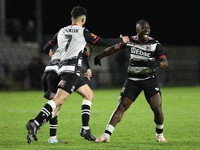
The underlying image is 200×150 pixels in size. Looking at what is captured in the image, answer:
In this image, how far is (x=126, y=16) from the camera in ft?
119

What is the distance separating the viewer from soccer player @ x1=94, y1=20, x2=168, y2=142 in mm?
7090

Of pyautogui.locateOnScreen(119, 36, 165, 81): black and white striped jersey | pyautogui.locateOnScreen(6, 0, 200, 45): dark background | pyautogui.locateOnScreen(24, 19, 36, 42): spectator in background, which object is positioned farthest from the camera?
pyautogui.locateOnScreen(6, 0, 200, 45): dark background

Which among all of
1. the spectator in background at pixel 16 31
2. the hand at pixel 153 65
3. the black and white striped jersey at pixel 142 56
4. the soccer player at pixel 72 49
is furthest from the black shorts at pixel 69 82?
the spectator in background at pixel 16 31

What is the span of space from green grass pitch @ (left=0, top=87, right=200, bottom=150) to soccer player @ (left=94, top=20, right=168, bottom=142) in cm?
47

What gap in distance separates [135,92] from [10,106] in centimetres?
792

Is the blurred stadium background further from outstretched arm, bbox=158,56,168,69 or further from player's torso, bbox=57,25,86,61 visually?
outstretched arm, bbox=158,56,168,69

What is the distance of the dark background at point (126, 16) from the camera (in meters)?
35.5

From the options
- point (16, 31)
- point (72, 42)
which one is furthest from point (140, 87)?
point (16, 31)

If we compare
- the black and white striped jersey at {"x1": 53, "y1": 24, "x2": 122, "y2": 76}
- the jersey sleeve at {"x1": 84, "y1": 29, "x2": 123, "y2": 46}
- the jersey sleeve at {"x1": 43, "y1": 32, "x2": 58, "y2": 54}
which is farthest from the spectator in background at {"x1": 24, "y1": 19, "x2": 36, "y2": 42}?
the jersey sleeve at {"x1": 84, "y1": 29, "x2": 123, "y2": 46}

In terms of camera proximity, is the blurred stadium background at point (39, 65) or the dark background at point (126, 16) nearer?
the blurred stadium background at point (39, 65)

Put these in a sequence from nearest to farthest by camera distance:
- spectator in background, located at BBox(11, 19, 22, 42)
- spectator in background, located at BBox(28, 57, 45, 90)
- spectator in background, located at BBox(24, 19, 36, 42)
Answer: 1. spectator in background, located at BBox(28, 57, 45, 90)
2. spectator in background, located at BBox(24, 19, 36, 42)
3. spectator in background, located at BBox(11, 19, 22, 42)

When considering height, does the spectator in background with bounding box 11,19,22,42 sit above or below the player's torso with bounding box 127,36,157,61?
below

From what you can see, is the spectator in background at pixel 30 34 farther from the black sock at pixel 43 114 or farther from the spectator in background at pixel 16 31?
the black sock at pixel 43 114

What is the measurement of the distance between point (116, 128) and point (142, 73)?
7.87ft
